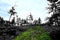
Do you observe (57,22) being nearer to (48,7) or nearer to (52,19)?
(52,19)

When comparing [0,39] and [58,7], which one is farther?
[58,7]

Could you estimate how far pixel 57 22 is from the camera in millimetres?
38531

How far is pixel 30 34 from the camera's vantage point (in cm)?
2894

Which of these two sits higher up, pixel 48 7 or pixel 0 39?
pixel 48 7

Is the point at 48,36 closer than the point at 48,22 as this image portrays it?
Yes

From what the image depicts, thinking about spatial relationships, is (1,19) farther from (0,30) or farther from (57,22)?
(57,22)

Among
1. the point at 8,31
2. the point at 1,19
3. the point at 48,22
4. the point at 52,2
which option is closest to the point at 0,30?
the point at 8,31

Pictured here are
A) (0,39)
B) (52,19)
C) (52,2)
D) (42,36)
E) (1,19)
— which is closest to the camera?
(42,36)

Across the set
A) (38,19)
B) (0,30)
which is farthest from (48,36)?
(38,19)

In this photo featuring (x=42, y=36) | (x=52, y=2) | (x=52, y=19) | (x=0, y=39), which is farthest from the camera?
(x=52, y=2)

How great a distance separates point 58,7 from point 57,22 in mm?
4578

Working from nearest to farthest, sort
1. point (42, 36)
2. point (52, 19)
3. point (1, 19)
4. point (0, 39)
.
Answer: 1. point (42, 36)
2. point (0, 39)
3. point (52, 19)
4. point (1, 19)

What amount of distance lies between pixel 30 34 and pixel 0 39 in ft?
33.6

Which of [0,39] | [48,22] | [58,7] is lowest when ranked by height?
[0,39]
